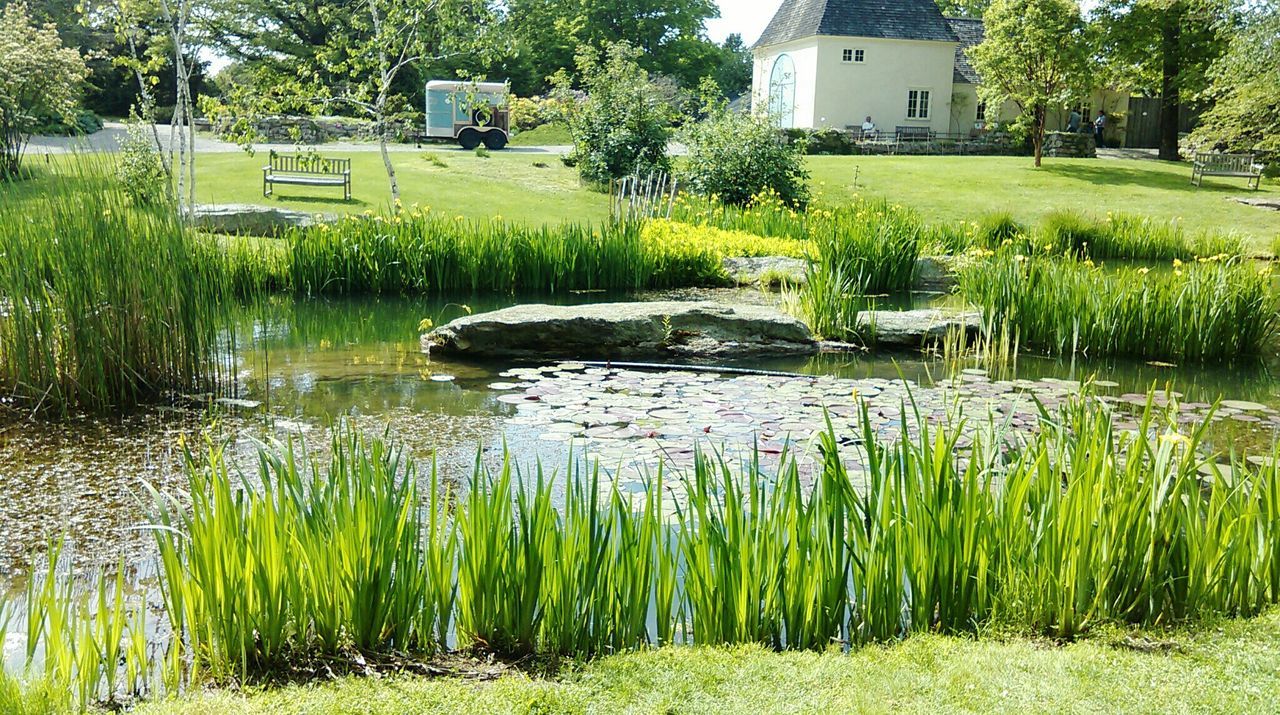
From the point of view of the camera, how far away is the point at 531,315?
8.88 m

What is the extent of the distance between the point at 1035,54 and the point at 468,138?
49.1ft

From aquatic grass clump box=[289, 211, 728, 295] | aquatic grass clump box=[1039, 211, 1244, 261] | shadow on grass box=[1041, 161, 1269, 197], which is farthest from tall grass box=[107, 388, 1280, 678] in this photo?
shadow on grass box=[1041, 161, 1269, 197]

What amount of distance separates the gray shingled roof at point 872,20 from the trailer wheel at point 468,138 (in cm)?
1347

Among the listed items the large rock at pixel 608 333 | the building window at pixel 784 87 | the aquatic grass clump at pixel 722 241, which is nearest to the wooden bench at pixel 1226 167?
the building window at pixel 784 87

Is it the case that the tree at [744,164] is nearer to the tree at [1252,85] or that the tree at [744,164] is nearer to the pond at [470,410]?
the tree at [1252,85]

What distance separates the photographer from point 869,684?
9.97 ft

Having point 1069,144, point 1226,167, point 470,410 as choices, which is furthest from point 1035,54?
point 470,410

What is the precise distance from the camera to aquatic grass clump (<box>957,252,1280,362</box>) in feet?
29.5

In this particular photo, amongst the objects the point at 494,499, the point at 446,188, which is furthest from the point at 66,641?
the point at 446,188

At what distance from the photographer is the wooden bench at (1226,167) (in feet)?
85.6

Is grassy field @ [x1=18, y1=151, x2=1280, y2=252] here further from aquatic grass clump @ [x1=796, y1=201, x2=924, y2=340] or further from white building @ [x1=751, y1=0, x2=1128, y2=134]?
white building @ [x1=751, y1=0, x2=1128, y2=134]

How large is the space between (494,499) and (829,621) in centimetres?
115

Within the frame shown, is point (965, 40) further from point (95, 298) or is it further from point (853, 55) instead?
point (95, 298)

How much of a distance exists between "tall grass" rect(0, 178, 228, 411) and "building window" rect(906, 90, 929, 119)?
34440mm
